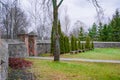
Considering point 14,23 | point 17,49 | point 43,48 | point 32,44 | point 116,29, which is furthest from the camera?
point 116,29

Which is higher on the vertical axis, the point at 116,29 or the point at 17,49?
the point at 116,29

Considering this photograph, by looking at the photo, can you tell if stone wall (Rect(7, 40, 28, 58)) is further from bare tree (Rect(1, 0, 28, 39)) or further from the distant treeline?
the distant treeline

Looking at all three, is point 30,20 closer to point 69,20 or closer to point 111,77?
point 69,20

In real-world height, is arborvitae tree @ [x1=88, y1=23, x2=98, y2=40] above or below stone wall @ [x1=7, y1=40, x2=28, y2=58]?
above

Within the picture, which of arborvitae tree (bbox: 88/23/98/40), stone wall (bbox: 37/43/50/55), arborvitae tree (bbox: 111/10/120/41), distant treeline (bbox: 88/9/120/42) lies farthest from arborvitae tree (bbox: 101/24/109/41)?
stone wall (bbox: 37/43/50/55)

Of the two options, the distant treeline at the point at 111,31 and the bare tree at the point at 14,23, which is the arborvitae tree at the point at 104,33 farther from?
the bare tree at the point at 14,23

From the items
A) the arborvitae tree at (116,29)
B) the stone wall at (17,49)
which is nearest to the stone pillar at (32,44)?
the stone wall at (17,49)

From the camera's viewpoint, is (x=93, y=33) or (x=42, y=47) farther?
(x=93, y=33)

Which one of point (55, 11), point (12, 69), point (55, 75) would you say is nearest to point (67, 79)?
point (55, 75)

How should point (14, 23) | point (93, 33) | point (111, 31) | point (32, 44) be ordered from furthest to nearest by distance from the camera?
point (93, 33)
point (111, 31)
point (14, 23)
point (32, 44)

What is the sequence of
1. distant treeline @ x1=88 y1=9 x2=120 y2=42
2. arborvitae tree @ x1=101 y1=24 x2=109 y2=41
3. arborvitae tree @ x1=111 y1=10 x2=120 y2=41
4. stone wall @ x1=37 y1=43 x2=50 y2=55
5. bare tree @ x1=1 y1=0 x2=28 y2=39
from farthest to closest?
arborvitae tree @ x1=101 y1=24 x2=109 y2=41, distant treeline @ x1=88 y1=9 x2=120 y2=42, arborvitae tree @ x1=111 y1=10 x2=120 y2=41, bare tree @ x1=1 y1=0 x2=28 y2=39, stone wall @ x1=37 y1=43 x2=50 y2=55

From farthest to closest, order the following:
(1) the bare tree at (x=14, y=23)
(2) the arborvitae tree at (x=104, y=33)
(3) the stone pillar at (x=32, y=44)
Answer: (2) the arborvitae tree at (x=104, y=33)
(1) the bare tree at (x=14, y=23)
(3) the stone pillar at (x=32, y=44)

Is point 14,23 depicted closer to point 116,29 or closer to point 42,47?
point 42,47

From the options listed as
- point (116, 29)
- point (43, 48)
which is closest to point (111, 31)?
point (116, 29)
